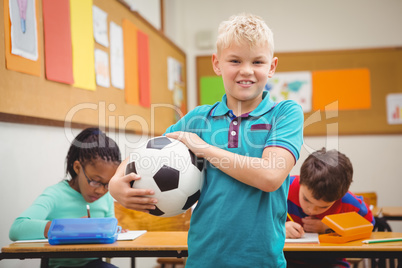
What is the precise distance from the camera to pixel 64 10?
2463mm

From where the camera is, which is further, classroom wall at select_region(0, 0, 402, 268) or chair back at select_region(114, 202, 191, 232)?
classroom wall at select_region(0, 0, 402, 268)

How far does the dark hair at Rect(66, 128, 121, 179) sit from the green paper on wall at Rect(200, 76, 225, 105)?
3.19 m

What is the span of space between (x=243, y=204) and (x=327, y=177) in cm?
91

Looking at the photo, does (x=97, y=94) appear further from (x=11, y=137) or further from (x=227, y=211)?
(x=227, y=211)

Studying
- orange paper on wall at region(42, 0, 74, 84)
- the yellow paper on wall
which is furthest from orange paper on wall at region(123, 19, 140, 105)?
orange paper on wall at region(42, 0, 74, 84)

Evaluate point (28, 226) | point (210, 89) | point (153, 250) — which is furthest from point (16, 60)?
point (210, 89)

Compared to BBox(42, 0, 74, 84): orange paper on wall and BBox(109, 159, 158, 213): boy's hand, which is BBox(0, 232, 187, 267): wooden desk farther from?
BBox(42, 0, 74, 84): orange paper on wall

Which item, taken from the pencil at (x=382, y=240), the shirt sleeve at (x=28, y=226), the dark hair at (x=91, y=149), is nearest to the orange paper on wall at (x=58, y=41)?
the dark hair at (x=91, y=149)

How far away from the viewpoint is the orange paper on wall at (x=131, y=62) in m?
3.33

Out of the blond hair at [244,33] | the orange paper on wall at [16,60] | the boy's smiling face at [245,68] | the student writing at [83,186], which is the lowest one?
the student writing at [83,186]

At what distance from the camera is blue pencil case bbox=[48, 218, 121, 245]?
1695mm

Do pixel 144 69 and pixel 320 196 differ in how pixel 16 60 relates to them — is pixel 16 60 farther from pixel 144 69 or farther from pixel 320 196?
pixel 144 69

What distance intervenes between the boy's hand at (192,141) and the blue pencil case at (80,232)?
2.15ft

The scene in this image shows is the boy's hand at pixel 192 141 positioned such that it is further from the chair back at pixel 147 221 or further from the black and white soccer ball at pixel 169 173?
the chair back at pixel 147 221
